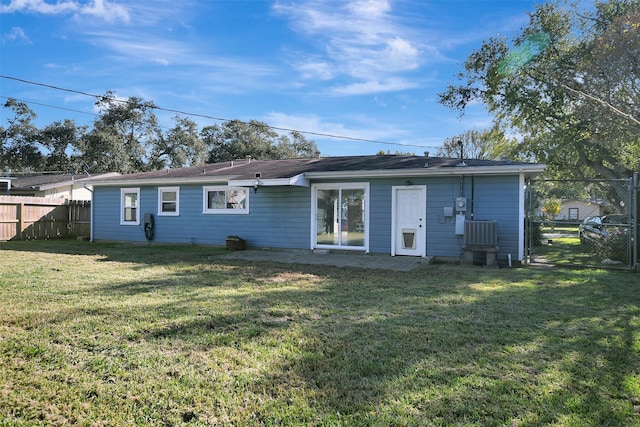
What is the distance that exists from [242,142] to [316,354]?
3512cm

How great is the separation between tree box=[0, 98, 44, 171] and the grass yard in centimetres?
3111

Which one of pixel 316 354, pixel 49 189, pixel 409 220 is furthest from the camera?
pixel 49 189

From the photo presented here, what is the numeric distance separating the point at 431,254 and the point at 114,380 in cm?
856

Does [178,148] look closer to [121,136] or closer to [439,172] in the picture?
[121,136]

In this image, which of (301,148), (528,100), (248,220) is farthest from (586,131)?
(301,148)

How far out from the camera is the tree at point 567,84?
11.4 meters

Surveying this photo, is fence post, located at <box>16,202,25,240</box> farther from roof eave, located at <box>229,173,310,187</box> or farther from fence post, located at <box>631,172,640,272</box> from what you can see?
fence post, located at <box>631,172,640,272</box>

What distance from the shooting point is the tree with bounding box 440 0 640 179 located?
1139 centimetres

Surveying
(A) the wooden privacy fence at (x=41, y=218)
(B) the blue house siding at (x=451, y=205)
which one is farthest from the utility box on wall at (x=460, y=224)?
(A) the wooden privacy fence at (x=41, y=218)

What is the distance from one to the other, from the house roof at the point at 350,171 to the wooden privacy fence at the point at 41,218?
3783 millimetres

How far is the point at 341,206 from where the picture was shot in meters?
11.5

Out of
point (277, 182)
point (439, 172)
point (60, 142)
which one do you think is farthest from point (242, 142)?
point (439, 172)

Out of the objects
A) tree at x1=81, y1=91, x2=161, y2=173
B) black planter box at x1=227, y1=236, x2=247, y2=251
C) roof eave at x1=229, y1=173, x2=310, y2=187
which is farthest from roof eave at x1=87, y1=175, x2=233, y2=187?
tree at x1=81, y1=91, x2=161, y2=173

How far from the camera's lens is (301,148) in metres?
43.0
